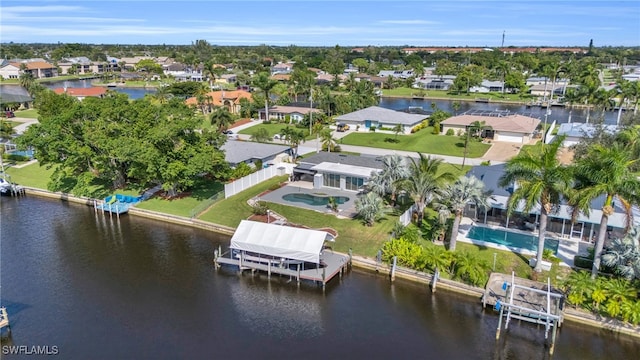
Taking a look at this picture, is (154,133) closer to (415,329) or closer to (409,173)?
(409,173)

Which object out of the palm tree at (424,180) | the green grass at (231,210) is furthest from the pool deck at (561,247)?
the green grass at (231,210)

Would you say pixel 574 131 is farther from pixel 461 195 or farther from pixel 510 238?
pixel 461 195

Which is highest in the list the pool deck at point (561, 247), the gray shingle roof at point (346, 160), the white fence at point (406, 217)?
the gray shingle roof at point (346, 160)

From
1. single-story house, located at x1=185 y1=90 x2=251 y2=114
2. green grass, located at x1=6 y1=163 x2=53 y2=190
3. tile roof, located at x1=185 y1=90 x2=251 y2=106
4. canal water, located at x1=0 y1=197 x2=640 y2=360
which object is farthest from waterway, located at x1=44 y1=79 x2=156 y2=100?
canal water, located at x1=0 y1=197 x2=640 y2=360

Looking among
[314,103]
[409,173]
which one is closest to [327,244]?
[409,173]

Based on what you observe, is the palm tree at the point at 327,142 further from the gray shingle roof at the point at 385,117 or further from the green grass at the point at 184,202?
the green grass at the point at 184,202
